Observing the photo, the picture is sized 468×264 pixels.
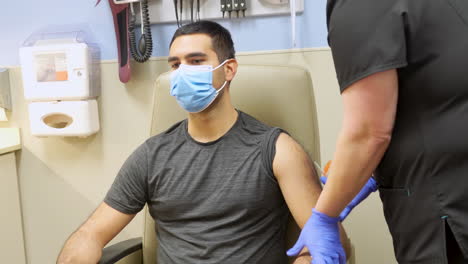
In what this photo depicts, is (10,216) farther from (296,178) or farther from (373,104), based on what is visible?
(373,104)

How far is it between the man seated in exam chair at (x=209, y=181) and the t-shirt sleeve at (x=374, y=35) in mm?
573

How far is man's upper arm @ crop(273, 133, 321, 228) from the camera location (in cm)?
123

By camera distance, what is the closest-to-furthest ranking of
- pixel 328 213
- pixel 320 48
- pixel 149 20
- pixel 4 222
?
1. pixel 328 213
2. pixel 320 48
3. pixel 149 20
4. pixel 4 222

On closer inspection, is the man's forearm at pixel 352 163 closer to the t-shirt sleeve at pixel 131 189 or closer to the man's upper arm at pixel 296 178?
the man's upper arm at pixel 296 178

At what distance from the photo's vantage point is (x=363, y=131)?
2.53ft

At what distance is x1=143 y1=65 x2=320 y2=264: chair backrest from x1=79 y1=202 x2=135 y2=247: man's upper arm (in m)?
0.12

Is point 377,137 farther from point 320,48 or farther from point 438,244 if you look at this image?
point 320,48

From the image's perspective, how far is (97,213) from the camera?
1388mm

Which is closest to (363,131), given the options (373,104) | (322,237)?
(373,104)

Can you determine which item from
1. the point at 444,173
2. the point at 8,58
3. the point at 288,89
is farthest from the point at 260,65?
the point at 8,58

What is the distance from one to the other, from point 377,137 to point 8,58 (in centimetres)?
188

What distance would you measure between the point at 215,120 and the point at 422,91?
736mm

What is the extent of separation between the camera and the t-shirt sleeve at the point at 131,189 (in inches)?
54.5

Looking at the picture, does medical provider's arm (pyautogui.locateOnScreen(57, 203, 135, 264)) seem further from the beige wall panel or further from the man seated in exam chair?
the beige wall panel
